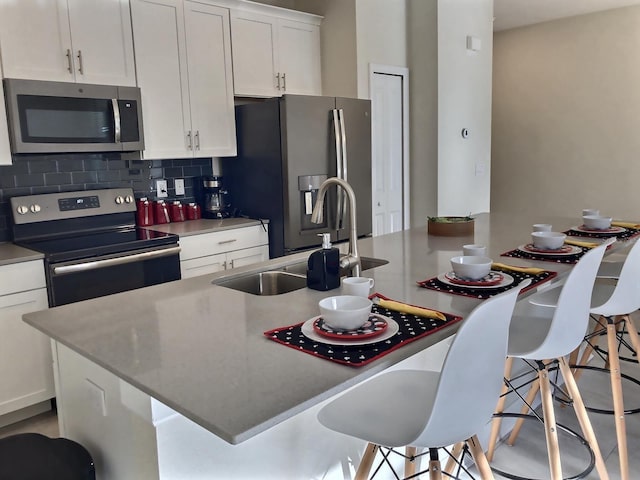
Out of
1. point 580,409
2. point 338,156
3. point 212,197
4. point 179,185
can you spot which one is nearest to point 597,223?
point 580,409

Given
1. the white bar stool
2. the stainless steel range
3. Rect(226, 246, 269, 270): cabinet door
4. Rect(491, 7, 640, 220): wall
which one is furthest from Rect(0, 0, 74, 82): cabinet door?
Rect(491, 7, 640, 220): wall

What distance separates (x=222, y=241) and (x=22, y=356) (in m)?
1.28

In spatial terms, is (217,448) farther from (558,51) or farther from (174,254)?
(558,51)

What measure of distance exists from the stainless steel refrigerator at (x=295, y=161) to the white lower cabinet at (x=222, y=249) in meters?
0.11

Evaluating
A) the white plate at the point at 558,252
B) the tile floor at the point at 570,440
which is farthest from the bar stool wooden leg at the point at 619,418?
the white plate at the point at 558,252

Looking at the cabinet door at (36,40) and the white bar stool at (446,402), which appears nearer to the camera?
the white bar stool at (446,402)

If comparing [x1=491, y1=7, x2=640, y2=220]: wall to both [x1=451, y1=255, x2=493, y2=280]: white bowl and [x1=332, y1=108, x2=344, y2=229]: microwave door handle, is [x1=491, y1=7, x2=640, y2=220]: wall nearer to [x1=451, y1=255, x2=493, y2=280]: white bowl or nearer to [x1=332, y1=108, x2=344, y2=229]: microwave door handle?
[x1=332, y1=108, x2=344, y2=229]: microwave door handle

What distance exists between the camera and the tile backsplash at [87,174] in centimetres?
309

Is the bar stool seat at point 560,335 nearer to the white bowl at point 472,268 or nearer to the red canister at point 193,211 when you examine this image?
the white bowl at point 472,268

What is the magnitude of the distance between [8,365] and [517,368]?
2.41 metres

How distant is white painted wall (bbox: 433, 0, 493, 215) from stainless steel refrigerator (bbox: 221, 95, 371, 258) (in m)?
0.98

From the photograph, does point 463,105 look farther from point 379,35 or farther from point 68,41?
point 68,41

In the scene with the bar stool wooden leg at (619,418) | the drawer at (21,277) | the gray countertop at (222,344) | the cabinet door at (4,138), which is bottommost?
the bar stool wooden leg at (619,418)

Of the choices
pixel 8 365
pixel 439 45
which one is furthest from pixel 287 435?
pixel 439 45
